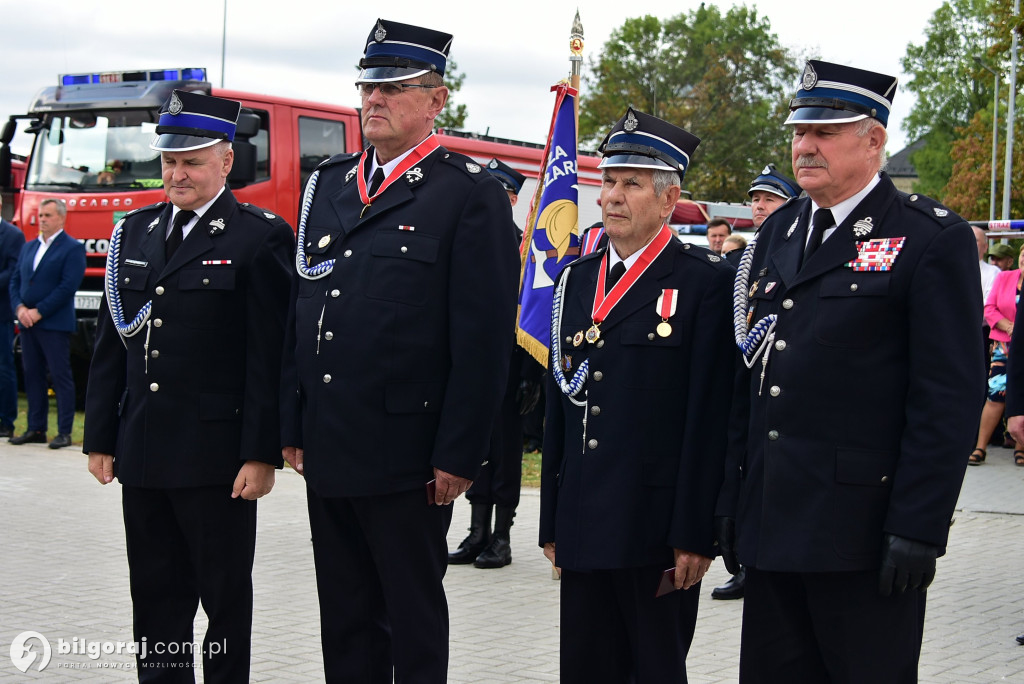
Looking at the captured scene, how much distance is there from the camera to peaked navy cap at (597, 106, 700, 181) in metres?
3.82

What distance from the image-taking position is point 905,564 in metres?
3.06

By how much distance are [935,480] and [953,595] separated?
12.8ft

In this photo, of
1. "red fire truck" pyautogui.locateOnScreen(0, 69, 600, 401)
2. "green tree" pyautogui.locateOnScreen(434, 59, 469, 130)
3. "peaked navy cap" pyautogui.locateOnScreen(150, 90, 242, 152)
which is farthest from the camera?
"green tree" pyautogui.locateOnScreen(434, 59, 469, 130)

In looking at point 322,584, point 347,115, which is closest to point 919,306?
point 322,584

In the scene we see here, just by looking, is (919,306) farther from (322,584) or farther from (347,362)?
(322,584)

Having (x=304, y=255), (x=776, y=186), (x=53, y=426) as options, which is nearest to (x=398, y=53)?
(x=304, y=255)

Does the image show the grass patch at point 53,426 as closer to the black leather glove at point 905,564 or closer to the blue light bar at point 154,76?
the blue light bar at point 154,76

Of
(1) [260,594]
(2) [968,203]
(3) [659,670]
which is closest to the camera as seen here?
(3) [659,670]

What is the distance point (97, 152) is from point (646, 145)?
10.3 metres

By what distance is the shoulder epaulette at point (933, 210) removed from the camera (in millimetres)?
3230

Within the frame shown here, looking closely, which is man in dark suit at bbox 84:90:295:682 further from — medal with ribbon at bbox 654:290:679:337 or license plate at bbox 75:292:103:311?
license plate at bbox 75:292:103:311

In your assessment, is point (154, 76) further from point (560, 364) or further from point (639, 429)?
point (639, 429)

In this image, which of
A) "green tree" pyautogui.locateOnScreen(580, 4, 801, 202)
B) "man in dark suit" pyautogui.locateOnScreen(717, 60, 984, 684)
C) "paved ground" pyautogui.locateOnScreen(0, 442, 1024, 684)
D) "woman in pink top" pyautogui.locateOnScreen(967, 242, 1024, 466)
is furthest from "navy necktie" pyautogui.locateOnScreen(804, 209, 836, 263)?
"green tree" pyautogui.locateOnScreen(580, 4, 801, 202)

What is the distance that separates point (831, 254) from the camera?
3.30 metres
